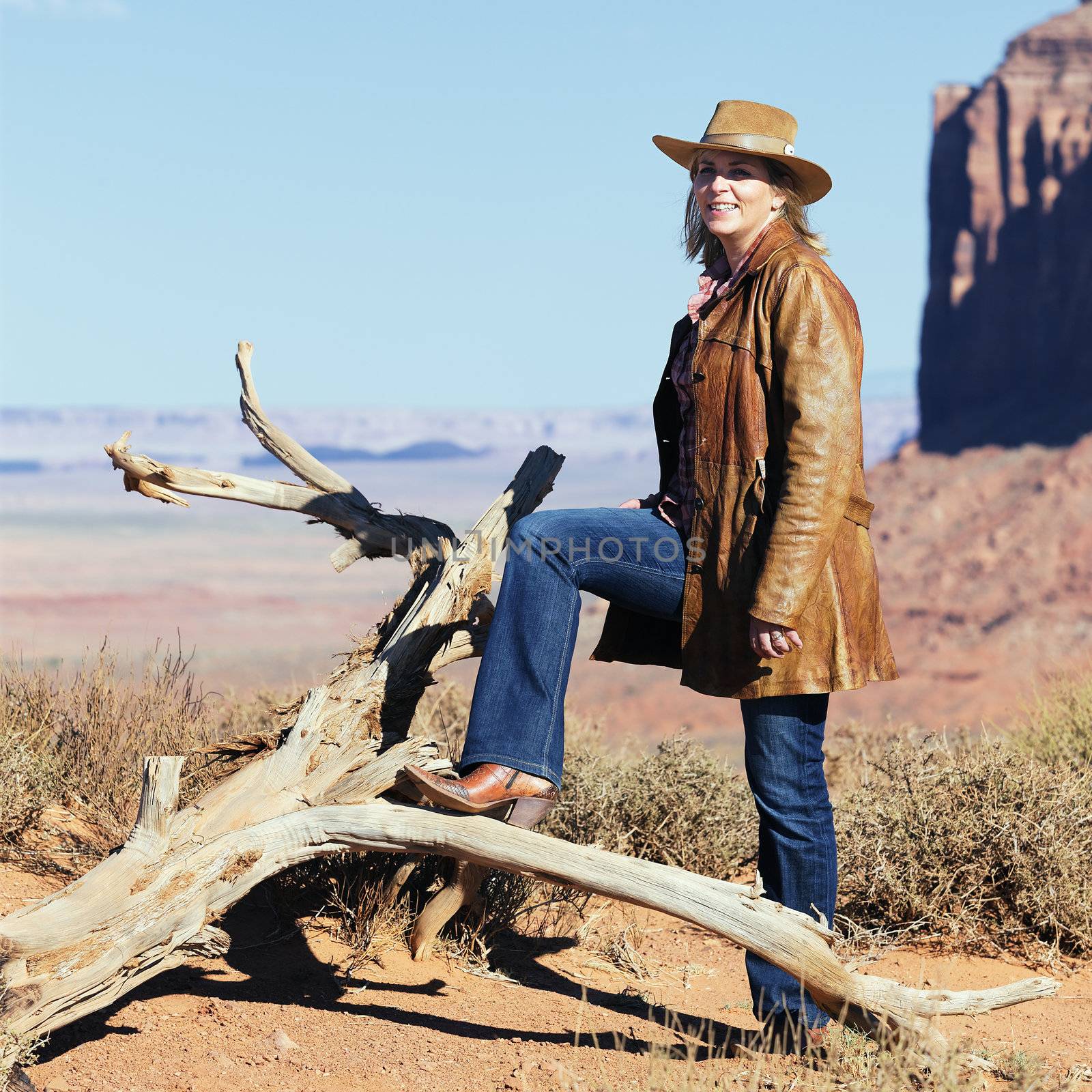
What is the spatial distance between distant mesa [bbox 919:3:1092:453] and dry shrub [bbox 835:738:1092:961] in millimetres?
60995

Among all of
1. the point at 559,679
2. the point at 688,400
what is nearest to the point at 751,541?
the point at 688,400

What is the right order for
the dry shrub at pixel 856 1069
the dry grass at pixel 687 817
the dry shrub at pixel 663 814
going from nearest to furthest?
the dry shrub at pixel 856 1069, the dry grass at pixel 687 817, the dry shrub at pixel 663 814

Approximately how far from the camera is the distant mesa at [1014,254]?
6400 centimetres

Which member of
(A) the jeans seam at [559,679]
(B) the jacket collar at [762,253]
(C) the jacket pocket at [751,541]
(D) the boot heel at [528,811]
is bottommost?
(D) the boot heel at [528,811]

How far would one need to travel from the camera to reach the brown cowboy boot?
10.8 ft

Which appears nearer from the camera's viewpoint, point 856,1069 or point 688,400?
point 856,1069

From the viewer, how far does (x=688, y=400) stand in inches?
142

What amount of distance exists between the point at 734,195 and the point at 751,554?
3.30 feet

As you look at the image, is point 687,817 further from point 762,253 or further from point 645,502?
point 762,253

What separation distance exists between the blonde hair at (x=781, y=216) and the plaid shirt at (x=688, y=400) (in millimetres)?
98

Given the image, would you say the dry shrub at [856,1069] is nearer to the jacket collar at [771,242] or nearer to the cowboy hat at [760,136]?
the jacket collar at [771,242]

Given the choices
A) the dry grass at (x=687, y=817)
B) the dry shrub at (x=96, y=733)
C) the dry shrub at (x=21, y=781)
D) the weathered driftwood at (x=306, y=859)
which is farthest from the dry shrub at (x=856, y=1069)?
the dry shrub at (x=21, y=781)

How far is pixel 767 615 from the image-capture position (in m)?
3.27

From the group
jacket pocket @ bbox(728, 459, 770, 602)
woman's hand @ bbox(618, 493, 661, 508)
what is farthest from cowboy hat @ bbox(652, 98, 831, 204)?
woman's hand @ bbox(618, 493, 661, 508)
